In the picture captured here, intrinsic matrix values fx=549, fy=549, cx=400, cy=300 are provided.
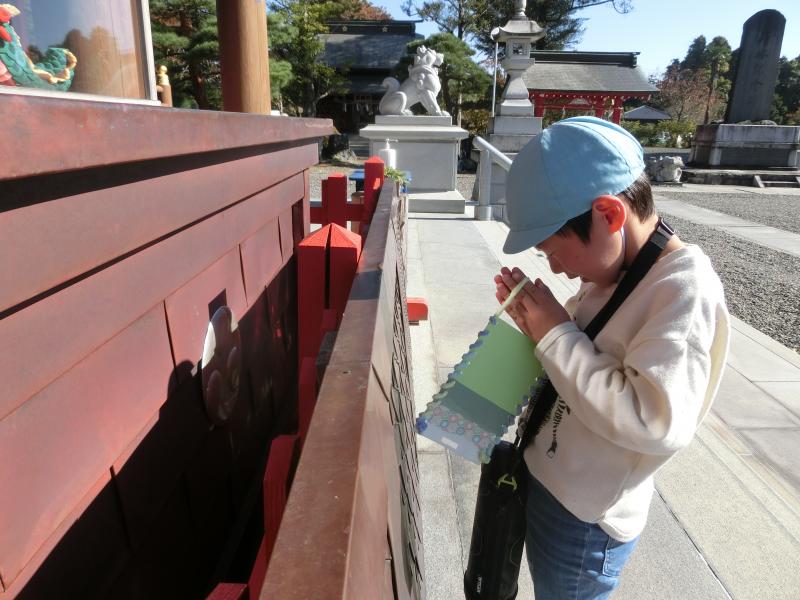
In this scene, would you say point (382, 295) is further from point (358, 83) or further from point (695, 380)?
point (358, 83)

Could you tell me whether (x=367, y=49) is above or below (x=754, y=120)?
above

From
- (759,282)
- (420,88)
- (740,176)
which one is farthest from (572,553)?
(740,176)

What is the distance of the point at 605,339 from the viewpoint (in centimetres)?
112

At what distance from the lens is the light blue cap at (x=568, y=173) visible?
3.37 ft

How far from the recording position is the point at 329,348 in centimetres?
109

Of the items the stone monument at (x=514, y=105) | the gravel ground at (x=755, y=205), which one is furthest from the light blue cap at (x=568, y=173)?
the stone monument at (x=514, y=105)

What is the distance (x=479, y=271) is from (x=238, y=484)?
13.9ft

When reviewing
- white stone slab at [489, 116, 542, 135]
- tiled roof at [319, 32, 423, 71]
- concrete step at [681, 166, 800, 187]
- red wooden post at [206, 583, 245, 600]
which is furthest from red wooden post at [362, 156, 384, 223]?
tiled roof at [319, 32, 423, 71]

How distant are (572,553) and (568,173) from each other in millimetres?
871

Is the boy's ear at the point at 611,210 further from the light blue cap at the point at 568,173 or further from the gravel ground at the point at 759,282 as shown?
the gravel ground at the point at 759,282

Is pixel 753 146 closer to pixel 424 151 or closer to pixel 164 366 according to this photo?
pixel 424 151

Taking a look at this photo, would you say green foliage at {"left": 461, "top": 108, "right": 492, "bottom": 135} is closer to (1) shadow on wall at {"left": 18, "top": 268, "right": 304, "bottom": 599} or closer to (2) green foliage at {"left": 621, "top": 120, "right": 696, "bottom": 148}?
(2) green foliage at {"left": 621, "top": 120, "right": 696, "bottom": 148}

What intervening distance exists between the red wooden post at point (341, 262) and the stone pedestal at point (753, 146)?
2155cm

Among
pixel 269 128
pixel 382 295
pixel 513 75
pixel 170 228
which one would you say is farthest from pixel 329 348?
pixel 513 75
